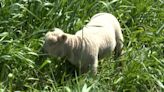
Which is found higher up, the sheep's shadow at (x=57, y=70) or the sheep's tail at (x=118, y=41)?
the sheep's tail at (x=118, y=41)

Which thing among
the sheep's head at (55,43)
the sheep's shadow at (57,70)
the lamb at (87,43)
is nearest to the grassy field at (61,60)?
the sheep's shadow at (57,70)

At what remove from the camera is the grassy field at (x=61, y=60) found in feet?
15.1

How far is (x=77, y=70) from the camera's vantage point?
468 cm

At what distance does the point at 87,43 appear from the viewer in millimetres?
4500

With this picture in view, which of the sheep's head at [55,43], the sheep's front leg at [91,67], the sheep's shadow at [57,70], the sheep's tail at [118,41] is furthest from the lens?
the sheep's tail at [118,41]

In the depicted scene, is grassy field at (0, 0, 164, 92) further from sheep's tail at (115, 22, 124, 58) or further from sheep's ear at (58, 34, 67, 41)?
sheep's ear at (58, 34, 67, 41)

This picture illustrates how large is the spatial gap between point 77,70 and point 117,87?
0.41m

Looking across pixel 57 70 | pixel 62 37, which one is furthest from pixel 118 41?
pixel 62 37

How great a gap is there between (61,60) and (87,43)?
347 mm

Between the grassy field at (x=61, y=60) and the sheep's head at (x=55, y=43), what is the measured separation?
27 cm

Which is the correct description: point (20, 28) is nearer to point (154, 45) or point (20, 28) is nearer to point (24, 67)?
point (24, 67)

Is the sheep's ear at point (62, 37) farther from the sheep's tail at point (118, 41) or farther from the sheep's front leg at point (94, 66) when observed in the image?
the sheep's tail at point (118, 41)

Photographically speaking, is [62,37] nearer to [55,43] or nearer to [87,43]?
[55,43]

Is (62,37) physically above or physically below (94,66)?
above
